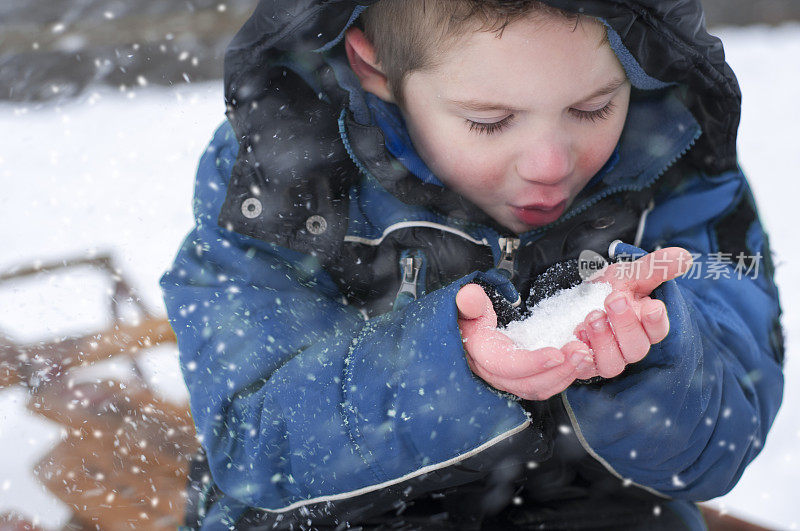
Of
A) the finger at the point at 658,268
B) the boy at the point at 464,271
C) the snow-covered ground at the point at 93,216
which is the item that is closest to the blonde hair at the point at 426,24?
the boy at the point at 464,271

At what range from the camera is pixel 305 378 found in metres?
0.78

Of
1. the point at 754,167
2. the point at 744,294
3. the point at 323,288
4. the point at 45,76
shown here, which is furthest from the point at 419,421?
the point at 754,167

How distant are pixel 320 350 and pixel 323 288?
0.48ft

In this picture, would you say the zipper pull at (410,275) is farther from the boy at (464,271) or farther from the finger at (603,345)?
the finger at (603,345)

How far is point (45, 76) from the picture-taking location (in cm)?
145

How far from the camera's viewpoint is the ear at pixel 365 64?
0.87 meters

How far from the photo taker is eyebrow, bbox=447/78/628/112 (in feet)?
2.38

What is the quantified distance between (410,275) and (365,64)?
27 centimetres

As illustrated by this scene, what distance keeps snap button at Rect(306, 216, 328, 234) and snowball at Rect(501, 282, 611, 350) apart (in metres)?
0.28

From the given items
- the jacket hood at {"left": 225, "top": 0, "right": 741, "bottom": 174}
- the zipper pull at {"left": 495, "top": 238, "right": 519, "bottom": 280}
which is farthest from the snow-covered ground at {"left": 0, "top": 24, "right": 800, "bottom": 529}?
the zipper pull at {"left": 495, "top": 238, "right": 519, "bottom": 280}

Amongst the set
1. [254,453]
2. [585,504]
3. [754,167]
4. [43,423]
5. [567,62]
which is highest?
[567,62]

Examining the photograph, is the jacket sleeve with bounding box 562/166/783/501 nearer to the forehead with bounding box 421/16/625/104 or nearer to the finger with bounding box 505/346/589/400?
the finger with bounding box 505/346/589/400

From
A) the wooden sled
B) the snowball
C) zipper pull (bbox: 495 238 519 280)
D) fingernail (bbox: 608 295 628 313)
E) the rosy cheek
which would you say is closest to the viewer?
fingernail (bbox: 608 295 628 313)

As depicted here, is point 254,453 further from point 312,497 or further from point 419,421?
point 419,421
